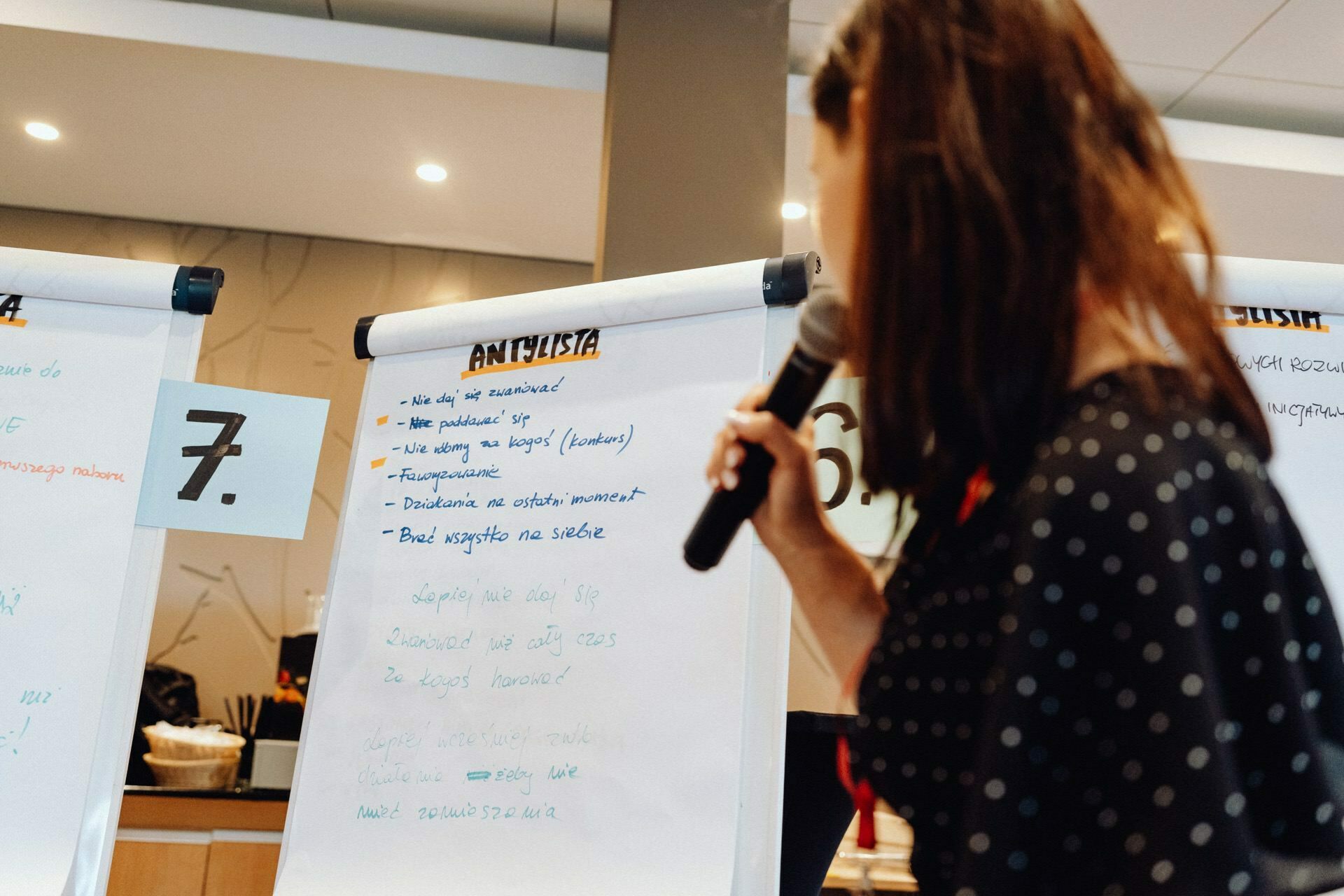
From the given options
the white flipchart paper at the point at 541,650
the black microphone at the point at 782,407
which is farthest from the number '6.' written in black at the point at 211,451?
the black microphone at the point at 782,407

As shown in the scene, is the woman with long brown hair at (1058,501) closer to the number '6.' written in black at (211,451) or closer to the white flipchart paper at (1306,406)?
the white flipchart paper at (1306,406)

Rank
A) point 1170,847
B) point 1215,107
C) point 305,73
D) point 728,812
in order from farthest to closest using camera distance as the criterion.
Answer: point 1215,107, point 305,73, point 728,812, point 1170,847

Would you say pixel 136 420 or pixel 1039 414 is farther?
pixel 136 420

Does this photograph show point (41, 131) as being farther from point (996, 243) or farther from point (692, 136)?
point (996, 243)

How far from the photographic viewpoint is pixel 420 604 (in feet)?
4.32

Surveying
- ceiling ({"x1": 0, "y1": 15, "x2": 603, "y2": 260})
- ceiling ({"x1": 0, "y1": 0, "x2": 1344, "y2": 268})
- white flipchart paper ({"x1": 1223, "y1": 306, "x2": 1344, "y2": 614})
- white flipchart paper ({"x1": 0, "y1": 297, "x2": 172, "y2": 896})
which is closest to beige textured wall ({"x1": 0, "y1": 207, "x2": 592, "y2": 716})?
ceiling ({"x1": 0, "y1": 15, "x2": 603, "y2": 260})

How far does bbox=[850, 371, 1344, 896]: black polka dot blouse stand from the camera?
47 cm

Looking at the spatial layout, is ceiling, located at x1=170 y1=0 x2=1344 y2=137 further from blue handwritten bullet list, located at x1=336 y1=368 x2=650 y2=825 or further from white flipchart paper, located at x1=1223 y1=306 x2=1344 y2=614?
blue handwritten bullet list, located at x1=336 y1=368 x2=650 y2=825

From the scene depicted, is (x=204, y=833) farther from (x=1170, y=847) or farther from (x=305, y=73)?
(x=1170, y=847)

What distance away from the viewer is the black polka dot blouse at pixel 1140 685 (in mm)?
468

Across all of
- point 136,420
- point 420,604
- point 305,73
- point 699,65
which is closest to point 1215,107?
point 699,65

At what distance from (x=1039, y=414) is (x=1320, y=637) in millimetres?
180

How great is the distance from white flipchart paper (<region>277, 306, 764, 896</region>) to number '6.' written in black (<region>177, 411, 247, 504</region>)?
16 cm

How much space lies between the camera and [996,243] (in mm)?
542
